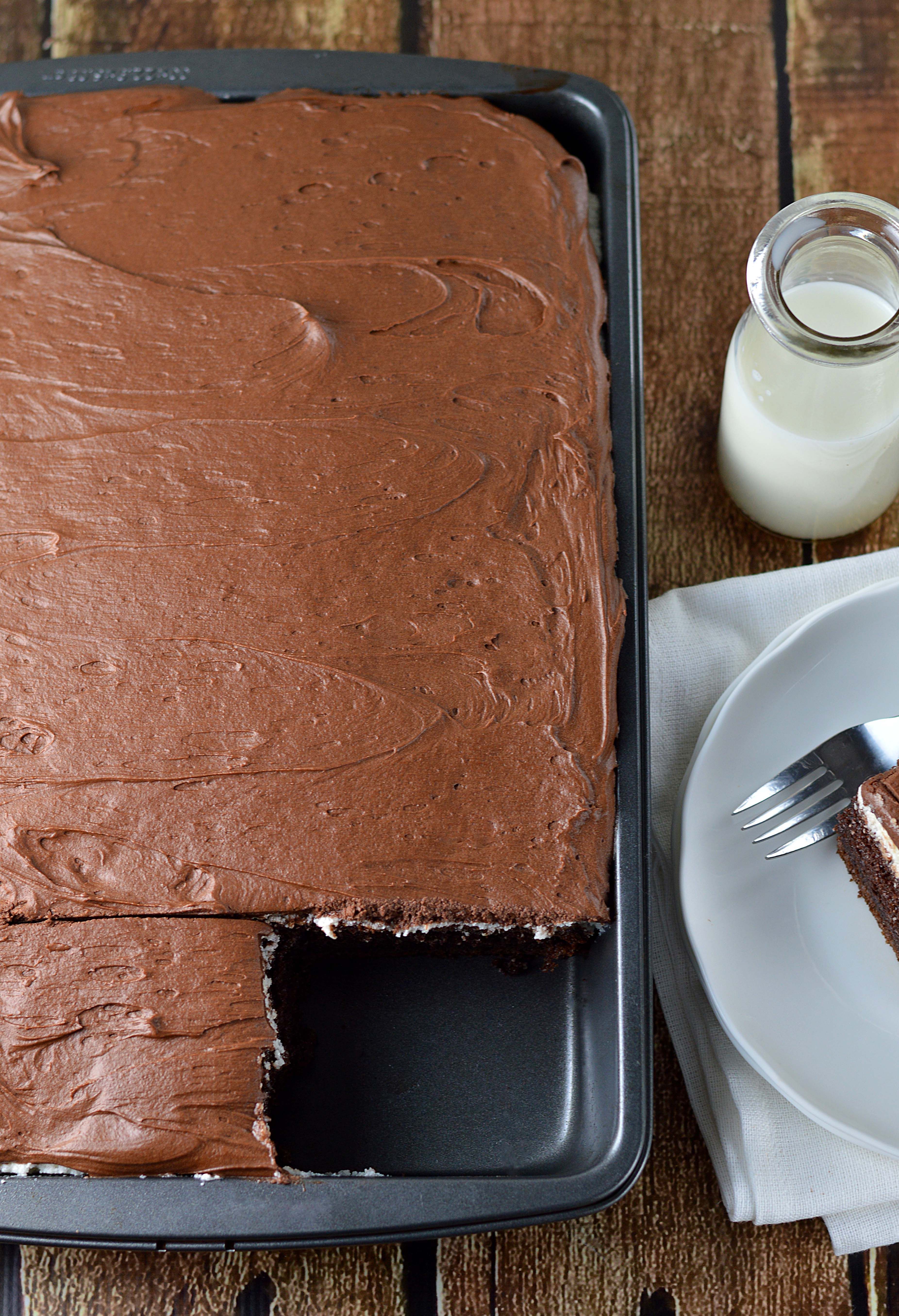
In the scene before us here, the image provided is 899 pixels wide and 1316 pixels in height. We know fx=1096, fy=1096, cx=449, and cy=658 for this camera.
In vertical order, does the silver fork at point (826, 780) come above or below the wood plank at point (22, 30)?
below

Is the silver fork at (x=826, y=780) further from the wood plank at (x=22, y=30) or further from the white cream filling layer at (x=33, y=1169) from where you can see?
the wood plank at (x=22, y=30)

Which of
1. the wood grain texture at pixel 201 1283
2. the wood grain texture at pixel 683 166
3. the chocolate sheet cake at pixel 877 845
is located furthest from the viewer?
the wood grain texture at pixel 683 166

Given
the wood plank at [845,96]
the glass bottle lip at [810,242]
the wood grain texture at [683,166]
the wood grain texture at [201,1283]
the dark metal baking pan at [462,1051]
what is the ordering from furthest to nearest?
the wood plank at [845,96], the wood grain texture at [683,166], the wood grain texture at [201,1283], the glass bottle lip at [810,242], the dark metal baking pan at [462,1051]

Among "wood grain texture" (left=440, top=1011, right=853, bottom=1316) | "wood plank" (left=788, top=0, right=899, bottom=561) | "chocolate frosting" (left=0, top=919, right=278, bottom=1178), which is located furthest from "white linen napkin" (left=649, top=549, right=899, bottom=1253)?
"wood plank" (left=788, top=0, right=899, bottom=561)

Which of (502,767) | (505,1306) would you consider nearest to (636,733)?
(502,767)

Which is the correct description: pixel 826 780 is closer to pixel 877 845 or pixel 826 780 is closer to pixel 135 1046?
pixel 877 845

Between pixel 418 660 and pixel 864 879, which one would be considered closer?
pixel 418 660

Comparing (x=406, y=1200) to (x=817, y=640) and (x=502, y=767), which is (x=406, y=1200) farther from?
(x=817, y=640)

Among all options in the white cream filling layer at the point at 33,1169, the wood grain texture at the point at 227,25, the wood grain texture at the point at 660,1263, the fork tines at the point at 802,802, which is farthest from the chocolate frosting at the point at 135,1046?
the wood grain texture at the point at 227,25
